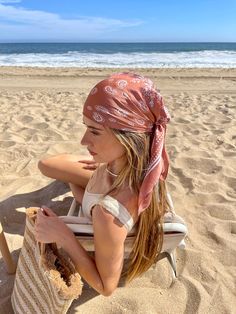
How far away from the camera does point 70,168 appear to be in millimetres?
2553

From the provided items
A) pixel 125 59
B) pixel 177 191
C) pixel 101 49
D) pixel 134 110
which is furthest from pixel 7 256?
pixel 101 49

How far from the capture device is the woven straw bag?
1402 millimetres

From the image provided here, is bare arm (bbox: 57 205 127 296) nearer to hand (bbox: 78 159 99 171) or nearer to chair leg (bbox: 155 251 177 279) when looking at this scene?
chair leg (bbox: 155 251 177 279)

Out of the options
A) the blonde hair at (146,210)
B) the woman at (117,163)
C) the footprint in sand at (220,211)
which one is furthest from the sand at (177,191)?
the woman at (117,163)

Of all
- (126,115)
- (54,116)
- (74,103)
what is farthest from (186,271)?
(74,103)

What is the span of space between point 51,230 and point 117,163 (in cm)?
37

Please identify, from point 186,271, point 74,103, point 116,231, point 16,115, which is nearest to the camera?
point 116,231

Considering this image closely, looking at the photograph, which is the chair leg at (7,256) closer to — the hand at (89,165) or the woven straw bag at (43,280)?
the woven straw bag at (43,280)

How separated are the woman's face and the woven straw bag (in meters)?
0.40

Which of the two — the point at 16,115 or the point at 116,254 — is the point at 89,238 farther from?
the point at 16,115

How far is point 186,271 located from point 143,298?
0.32m

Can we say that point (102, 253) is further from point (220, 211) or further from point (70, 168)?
point (220, 211)

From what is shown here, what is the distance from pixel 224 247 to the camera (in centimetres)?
230

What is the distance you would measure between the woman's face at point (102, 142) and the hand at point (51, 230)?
1.02 ft
